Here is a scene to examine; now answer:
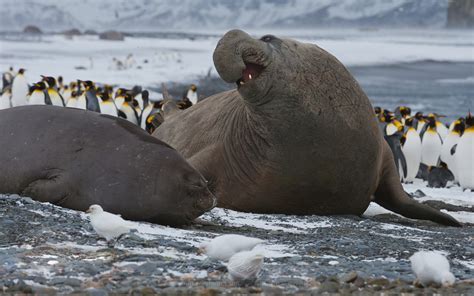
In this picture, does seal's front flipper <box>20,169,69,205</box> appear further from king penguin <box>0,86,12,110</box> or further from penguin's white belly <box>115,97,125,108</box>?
king penguin <box>0,86,12,110</box>

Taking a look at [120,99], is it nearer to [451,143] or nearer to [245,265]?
[451,143]

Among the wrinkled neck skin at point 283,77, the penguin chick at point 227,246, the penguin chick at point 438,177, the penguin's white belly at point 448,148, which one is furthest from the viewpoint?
the penguin's white belly at point 448,148

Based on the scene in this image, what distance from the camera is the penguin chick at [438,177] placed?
1038cm

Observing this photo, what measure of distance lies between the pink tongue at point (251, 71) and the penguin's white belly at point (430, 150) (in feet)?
22.3

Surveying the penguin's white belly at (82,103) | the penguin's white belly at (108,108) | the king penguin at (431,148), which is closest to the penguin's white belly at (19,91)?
the penguin's white belly at (82,103)

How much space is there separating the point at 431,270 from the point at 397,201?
2.79 metres

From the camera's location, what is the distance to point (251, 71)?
5496 mm

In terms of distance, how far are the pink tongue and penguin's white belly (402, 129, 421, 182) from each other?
579cm

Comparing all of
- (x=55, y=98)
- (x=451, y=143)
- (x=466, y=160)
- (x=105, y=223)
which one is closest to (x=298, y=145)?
(x=105, y=223)

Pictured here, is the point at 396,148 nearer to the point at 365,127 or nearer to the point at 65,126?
the point at 365,127

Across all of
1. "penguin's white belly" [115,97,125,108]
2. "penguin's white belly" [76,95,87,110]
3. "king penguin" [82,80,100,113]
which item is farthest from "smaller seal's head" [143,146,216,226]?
"penguin's white belly" [115,97,125,108]

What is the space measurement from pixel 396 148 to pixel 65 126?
6.17 m

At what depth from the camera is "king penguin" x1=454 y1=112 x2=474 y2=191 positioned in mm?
10203

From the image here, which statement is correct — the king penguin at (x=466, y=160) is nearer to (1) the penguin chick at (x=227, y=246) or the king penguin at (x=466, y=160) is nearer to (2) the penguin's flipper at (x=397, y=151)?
(2) the penguin's flipper at (x=397, y=151)
